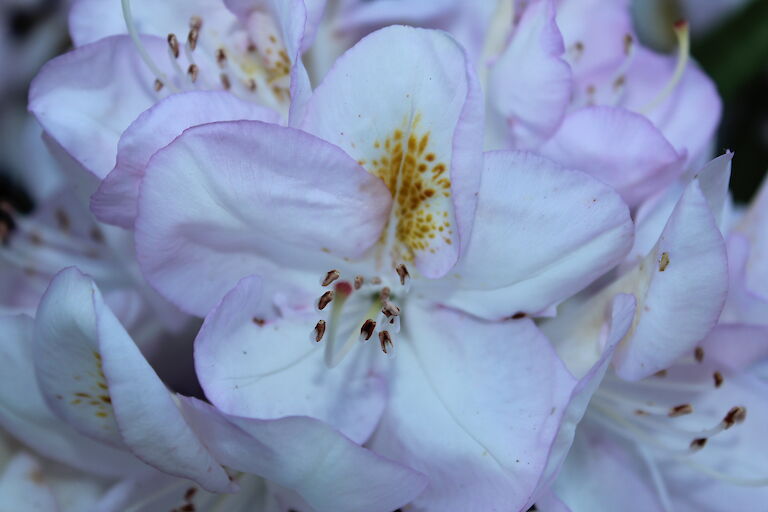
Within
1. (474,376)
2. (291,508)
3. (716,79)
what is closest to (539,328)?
(474,376)

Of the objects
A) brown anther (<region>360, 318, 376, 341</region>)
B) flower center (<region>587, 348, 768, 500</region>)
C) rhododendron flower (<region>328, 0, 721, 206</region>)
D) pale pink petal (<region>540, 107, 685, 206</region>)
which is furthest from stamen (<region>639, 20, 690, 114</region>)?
brown anther (<region>360, 318, 376, 341</region>)

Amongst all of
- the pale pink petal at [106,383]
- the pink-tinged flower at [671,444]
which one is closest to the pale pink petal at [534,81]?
the pink-tinged flower at [671,444]

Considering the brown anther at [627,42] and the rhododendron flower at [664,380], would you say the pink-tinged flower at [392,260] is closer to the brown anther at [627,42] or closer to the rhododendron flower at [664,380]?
the rhododendron flower at [664,380]

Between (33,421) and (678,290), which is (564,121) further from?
(33,421)

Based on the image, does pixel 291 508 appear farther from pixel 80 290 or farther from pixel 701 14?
pixel 701 14

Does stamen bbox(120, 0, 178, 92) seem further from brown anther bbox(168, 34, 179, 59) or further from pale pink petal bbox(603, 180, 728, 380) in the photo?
pale pink petal bbox(603, 180, 728, 380)

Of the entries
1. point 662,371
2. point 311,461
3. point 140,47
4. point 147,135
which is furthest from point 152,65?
point 662,371

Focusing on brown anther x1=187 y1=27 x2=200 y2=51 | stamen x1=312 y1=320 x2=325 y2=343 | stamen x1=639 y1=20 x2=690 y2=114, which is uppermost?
stamen x1=639 y1=20 x2=690 y2=114
